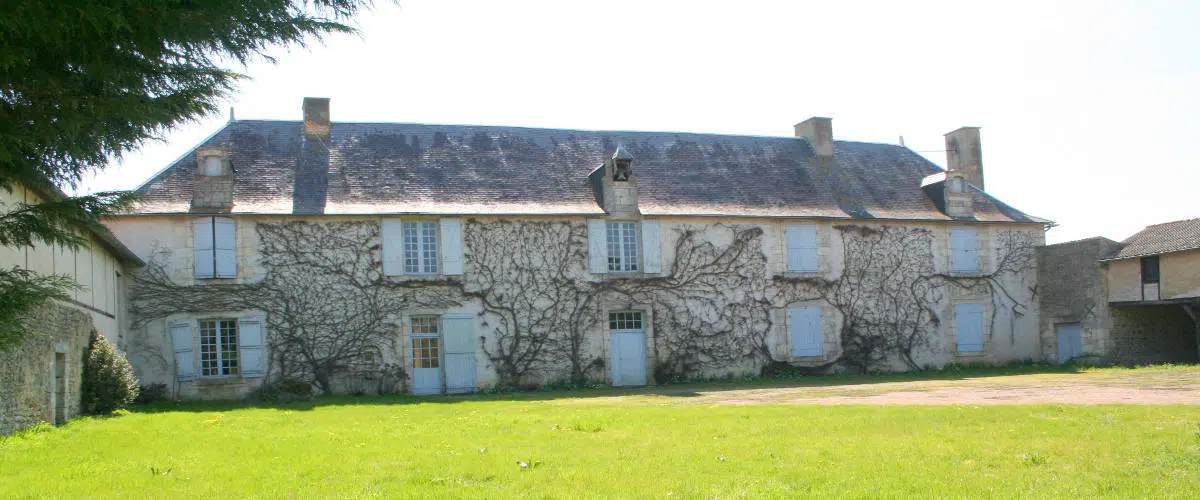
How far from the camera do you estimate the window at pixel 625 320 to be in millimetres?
20562

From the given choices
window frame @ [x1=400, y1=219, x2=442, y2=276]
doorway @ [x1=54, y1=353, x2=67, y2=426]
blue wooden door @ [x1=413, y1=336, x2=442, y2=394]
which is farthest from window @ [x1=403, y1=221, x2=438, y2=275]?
doorway @ [x1=54, y1=353, x2=67, y2=426]

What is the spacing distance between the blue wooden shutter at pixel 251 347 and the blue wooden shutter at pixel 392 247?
2505mm

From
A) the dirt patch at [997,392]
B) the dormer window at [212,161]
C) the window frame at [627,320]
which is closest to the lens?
the dirt patch at [997,392]

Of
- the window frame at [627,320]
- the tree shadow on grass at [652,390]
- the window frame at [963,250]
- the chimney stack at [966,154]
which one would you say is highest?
the chimney stack at [966,154]

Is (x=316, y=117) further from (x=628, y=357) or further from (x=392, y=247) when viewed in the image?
(x=628, y=357)

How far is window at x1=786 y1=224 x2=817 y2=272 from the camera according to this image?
2189 centimetres

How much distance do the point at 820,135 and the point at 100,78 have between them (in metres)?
21.2

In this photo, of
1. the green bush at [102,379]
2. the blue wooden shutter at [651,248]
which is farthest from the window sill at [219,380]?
the blue wooden shutter at [651,248]

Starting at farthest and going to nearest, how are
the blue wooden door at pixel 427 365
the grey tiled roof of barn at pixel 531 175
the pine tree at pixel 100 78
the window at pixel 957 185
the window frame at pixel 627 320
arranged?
the window at pixel 957 185, the window frame at pixel 627 320, the grey tiled roof of barn at pixel 531 175, the blue wooden door at pixel 427 365, the pine tree at pixel 100 78

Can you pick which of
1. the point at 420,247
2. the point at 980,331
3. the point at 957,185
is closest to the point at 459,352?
the point at 420,247

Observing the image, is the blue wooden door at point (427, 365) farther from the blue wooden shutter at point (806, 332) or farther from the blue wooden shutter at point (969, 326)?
the blue wooden shutter at point (969, 326)

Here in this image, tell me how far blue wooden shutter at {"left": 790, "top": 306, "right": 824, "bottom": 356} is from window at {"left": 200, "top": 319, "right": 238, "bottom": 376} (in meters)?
11.3

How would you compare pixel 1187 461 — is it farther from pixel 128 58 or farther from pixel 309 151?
pixel 309 151

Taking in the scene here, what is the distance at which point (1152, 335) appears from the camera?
22891 mm
